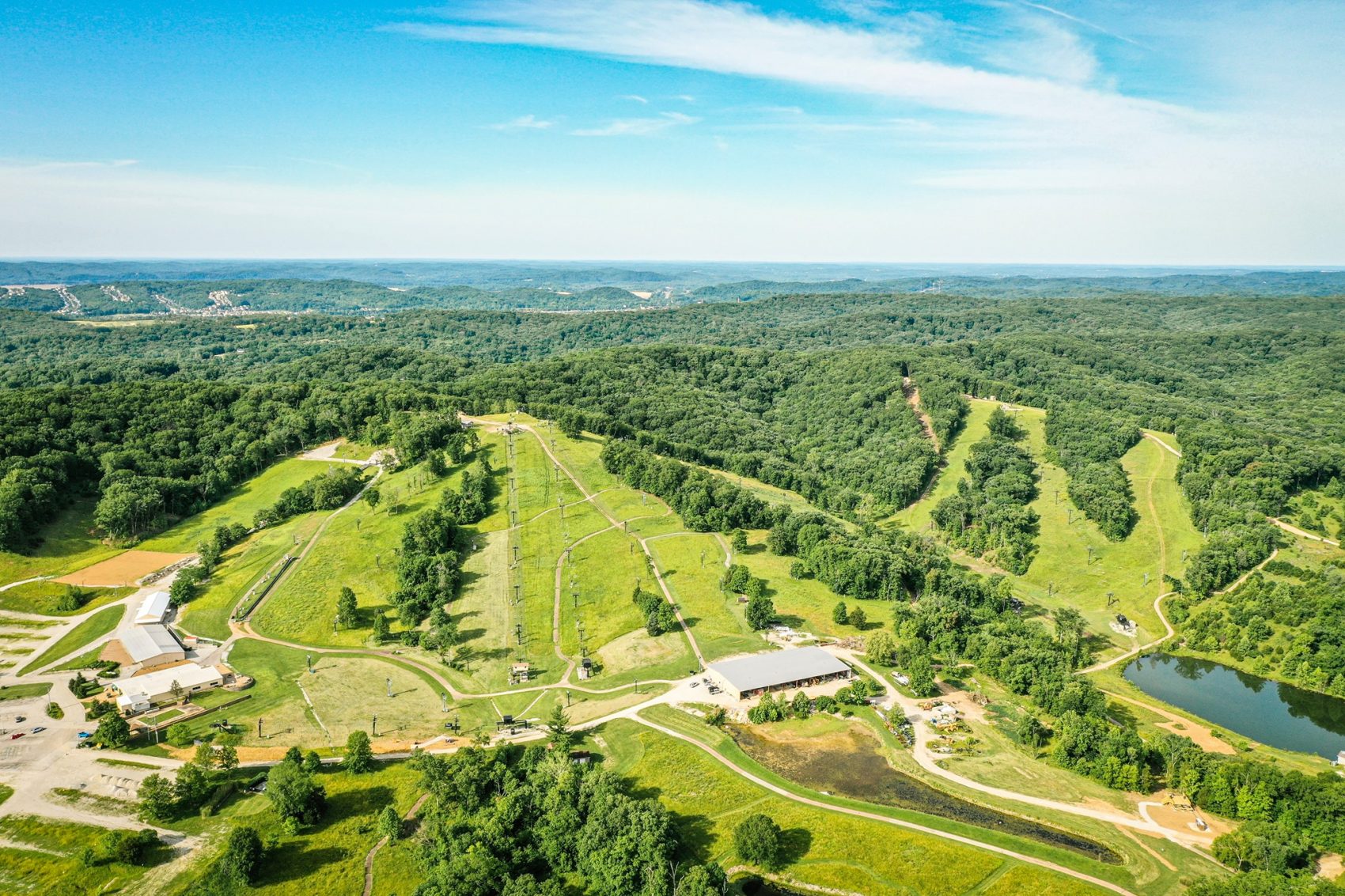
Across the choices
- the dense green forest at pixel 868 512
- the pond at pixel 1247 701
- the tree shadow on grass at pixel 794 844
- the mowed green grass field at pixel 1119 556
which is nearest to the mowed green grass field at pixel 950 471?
the dense green forest at pixel 868 512

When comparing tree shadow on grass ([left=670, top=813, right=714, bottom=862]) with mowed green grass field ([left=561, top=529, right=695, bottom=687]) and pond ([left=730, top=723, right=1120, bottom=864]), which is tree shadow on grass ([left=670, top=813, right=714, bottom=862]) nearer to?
pond ([left=730, top=723, right=1120, bottom=864])

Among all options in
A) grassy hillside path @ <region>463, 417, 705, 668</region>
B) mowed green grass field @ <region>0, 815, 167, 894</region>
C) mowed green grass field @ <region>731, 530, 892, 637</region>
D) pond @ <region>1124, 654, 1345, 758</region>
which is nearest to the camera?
mowed green grass field @ <region>0, 815, 167, 894</region>

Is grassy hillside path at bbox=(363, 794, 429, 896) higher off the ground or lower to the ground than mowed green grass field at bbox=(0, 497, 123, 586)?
lower

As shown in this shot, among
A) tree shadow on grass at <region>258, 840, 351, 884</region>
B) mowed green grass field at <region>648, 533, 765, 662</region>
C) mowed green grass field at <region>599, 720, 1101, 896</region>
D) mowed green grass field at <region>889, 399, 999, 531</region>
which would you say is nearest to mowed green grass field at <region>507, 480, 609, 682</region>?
mowed green grass field at <region>648, 533, 765, 662</region>

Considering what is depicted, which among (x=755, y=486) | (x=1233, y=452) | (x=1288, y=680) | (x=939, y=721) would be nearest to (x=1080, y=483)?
(x=1233, y=452)

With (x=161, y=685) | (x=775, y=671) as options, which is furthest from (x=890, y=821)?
(x=161, y=685)

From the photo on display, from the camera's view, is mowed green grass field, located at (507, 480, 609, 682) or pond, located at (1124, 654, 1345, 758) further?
mowed green grass field, located at (507, 480, 609, 682)

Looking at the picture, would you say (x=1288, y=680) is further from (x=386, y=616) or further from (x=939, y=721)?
(x=386, y=616)

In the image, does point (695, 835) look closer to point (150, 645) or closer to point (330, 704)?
point (330, 704)

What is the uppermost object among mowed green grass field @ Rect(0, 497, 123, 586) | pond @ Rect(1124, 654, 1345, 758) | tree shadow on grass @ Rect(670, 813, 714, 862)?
mowed green grass field @ Rect(0, 497, 123, 586)
